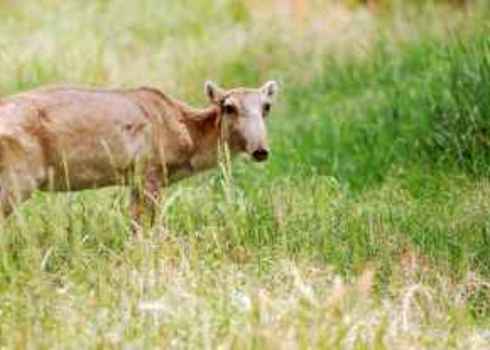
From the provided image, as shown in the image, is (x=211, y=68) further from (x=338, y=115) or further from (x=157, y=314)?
(x=157, y=314)

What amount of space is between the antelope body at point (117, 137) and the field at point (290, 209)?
0.64 ft

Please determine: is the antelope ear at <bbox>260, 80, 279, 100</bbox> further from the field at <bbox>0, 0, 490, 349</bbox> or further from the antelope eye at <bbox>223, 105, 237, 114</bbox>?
the field at <bbox>0, 0, 490, 349</bbox>

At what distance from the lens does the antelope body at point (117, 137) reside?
1004cm

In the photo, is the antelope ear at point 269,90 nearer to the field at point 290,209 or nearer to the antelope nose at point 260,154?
the antelope nose at point 260,154

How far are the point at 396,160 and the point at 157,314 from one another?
586cm

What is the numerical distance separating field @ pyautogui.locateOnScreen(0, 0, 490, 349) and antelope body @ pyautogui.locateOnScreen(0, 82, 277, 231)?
20cm

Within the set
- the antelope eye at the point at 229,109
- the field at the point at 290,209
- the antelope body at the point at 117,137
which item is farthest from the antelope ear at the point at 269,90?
the field at the point at 290,209

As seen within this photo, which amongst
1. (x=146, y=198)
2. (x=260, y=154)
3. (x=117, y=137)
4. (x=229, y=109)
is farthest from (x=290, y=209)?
(x=117, y=137)

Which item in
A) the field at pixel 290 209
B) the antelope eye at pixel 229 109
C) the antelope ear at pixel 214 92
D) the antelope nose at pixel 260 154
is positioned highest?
the antelope ear at pixel 214 92

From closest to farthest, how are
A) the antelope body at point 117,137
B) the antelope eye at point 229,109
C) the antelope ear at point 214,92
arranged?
1. the antelope body at point 117,137
2. the antelope eye at point 229,109
3. the antelope ear at point 214,92

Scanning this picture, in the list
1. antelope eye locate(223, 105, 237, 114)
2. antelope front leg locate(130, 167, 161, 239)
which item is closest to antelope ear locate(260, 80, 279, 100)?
antelope eye locate(223, 105, 237, 114)

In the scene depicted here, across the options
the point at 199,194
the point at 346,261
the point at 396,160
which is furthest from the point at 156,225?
the point at 396,160

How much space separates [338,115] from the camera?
50.2ft

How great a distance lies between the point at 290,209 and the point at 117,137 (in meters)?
1.18
